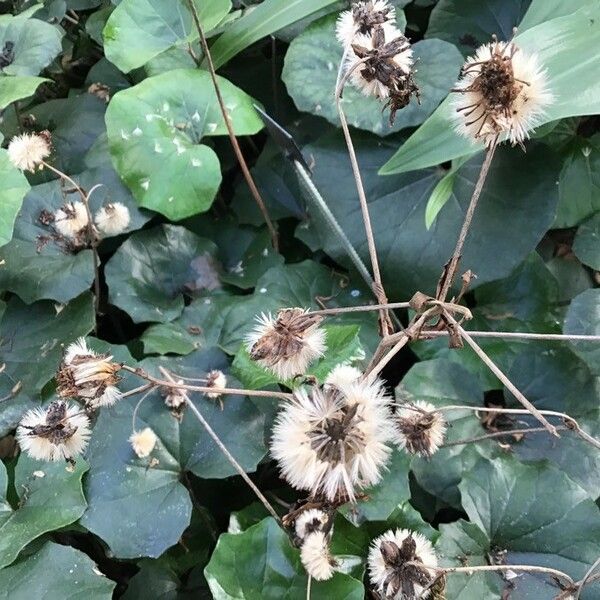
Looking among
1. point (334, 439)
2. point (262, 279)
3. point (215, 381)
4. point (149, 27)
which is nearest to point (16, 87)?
point (149, 27)

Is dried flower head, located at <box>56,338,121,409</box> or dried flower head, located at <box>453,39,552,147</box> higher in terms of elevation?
dried flower head, located at <box>453,39,552,147</box>

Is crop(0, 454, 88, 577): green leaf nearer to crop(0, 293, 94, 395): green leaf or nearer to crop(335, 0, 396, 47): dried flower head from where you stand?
crop(0, 293, 94, 395): green leaf

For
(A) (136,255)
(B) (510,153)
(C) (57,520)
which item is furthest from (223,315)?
(B) (510,153)

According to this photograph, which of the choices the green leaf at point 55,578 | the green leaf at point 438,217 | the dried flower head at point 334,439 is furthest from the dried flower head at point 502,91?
the green leaf at point 55,578

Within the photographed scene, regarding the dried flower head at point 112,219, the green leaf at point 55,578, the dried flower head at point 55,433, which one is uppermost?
the dried flower head at point 112,219

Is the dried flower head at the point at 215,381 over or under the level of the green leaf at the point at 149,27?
under

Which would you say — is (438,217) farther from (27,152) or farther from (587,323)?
(27,152)

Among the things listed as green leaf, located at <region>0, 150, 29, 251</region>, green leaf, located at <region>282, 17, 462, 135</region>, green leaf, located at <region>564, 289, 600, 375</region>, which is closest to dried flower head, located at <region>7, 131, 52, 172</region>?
green leaf, located at <region>0, 150, 29, 251</region>

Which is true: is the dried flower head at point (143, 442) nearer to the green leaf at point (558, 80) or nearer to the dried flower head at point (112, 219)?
the dried flower head at point (112, 219)
